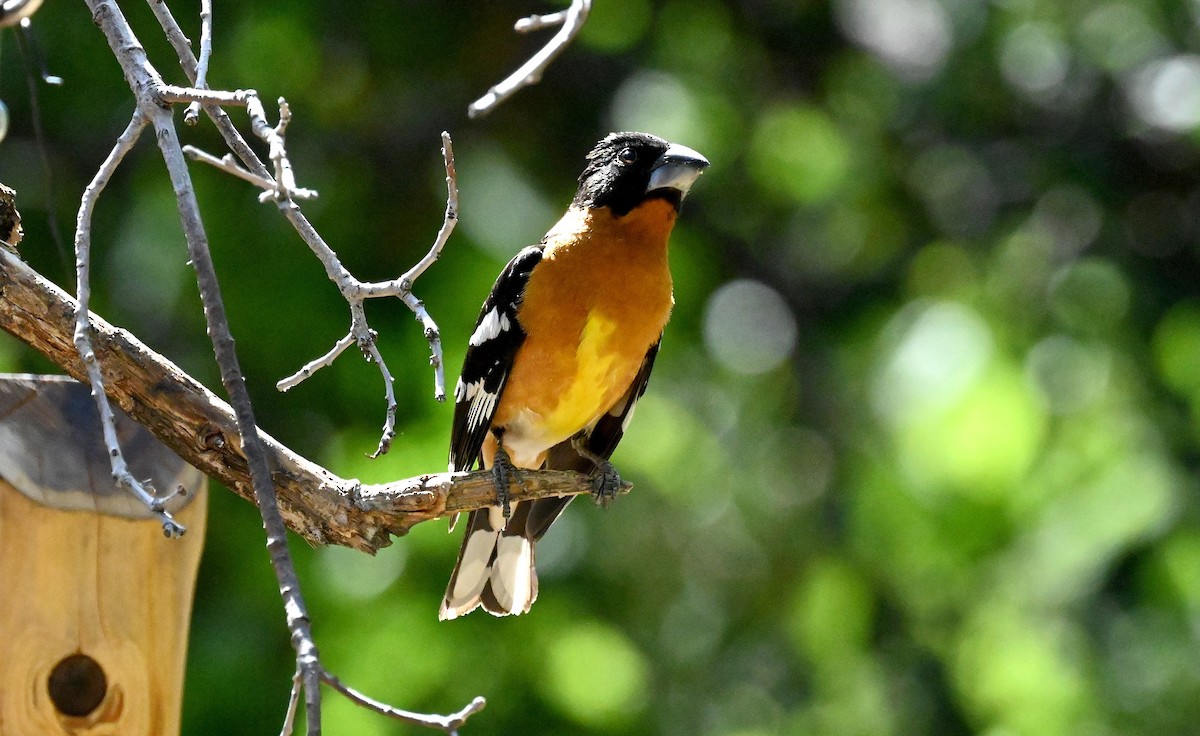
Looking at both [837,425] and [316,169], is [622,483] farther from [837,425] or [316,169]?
[837,425]

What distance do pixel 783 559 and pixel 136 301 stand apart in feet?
11.2

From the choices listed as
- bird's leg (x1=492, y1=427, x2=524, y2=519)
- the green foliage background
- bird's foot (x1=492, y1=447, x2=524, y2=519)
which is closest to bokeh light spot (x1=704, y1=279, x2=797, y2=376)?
the green foliage background

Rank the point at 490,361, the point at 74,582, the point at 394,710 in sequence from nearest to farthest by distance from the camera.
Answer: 1. the point at 394,710
2. the point at 74,582
3. the point at 490,361

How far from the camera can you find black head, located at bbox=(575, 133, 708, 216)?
4004 millimetres

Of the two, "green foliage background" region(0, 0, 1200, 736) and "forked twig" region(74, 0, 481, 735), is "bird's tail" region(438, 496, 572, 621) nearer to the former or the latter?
"green foliage background" region(0, 0, 1200, 736)

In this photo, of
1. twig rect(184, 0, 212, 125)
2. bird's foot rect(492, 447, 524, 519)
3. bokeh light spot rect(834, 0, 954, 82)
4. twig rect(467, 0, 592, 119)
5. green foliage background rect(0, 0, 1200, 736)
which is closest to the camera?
twig rect(467, 0, 592, 119)

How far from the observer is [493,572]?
12.9ft

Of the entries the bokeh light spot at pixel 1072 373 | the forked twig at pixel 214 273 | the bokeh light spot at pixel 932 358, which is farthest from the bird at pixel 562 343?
the bokeh light spot at pixel 1072 373

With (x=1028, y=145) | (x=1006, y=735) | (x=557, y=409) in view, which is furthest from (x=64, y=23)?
(x=1006, y=735)

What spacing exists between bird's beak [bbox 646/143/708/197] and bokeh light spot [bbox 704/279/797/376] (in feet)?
10.8

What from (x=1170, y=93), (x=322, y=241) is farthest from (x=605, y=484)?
(x=1170, y=93)

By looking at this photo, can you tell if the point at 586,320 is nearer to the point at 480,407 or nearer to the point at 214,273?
the point at 480,407

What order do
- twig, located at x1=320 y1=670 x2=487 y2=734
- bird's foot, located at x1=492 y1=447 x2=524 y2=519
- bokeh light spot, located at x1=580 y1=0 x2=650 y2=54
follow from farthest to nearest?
Result: bokeh light spot, located at x1=580 y1=0 x2=650 y2=54 < bird's foot, located at x1=492 y1=447 x2=524 y2=519 < twig, located at x1=320 y1=670 x2=487 y2=734

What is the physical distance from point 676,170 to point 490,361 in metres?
0.78
